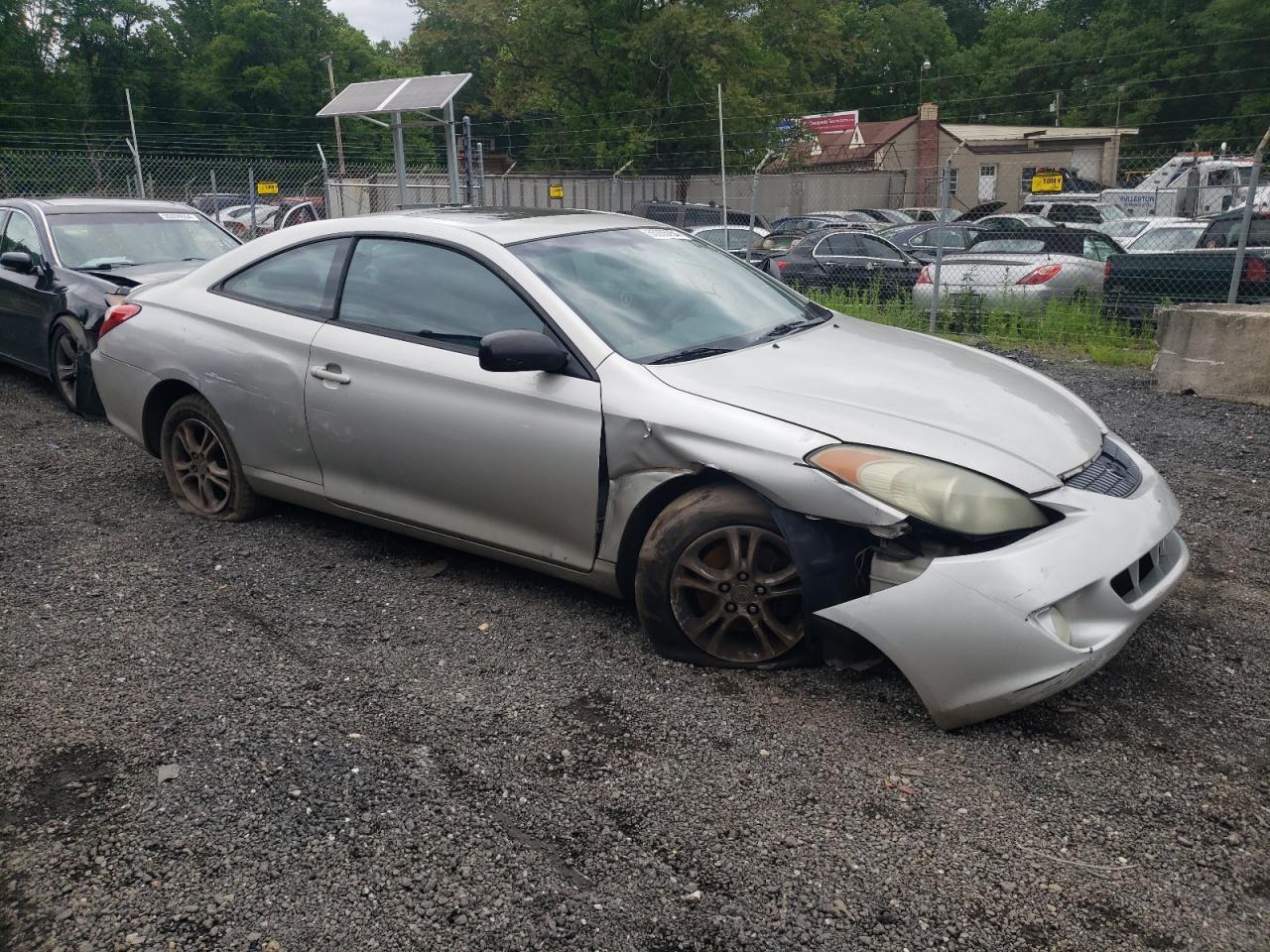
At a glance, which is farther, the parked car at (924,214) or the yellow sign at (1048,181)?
the parked car at (924,214)

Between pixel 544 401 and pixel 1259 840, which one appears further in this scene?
pixel 544 401

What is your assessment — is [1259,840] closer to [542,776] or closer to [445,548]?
[542,776]

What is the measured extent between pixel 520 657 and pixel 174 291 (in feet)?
9.11

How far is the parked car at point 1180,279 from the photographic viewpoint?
1030 centimetres

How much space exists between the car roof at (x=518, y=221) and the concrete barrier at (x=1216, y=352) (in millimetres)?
5084

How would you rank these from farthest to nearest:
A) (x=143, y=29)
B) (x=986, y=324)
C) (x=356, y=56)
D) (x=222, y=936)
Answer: (x=356, y=56) < (x=143, y=29) < (x=986, y=324) < (x=222, y=936)

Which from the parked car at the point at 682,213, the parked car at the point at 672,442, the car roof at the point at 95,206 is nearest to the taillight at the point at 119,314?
the parked car at the point at 672,442

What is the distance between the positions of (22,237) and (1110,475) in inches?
314

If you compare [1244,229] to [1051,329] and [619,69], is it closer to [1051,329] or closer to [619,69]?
[1051,329]

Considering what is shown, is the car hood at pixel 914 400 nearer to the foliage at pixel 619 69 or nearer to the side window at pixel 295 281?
the side window at pixel 295 281

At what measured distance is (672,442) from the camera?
3514mm

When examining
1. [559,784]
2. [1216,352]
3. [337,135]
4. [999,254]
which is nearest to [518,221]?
[559,784]

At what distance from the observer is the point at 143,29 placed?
52.9 meters

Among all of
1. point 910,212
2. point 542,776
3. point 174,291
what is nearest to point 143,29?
point 910,212
